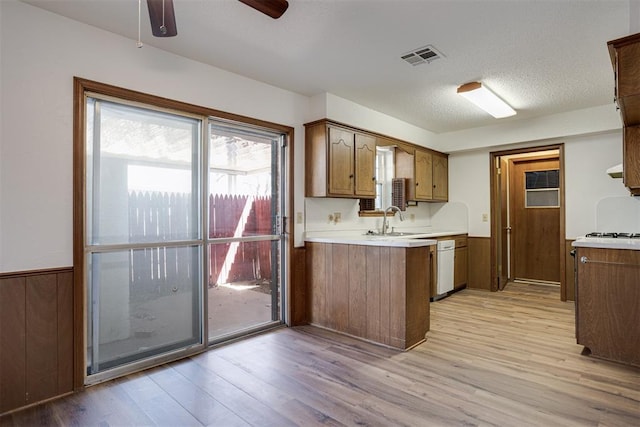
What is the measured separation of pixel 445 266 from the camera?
4.76m

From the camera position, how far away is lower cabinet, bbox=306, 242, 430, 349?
9.72 feet

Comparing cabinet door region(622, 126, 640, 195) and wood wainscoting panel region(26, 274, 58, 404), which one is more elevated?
cabinet door region(622, 126, 640, 195)

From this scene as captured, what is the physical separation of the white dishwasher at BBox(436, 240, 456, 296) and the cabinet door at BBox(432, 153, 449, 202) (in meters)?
0.88

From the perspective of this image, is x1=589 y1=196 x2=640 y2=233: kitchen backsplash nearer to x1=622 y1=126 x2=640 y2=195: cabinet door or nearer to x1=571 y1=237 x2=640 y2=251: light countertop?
x1=622 y1=126 x2=640 y2=195: cabinet door

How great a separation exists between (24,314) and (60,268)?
0.32 meters

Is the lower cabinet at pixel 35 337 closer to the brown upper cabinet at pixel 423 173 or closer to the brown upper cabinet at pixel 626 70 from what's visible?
the brown upper cabinet at pixel 626 70

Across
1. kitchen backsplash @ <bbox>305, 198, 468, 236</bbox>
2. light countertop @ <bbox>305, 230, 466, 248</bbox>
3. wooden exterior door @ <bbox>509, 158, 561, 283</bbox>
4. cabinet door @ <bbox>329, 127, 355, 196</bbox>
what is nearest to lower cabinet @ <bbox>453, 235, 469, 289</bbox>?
light countertop @ <bbox>305, 230, 466, 248</bbox>

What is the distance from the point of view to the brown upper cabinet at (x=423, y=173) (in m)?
4.94

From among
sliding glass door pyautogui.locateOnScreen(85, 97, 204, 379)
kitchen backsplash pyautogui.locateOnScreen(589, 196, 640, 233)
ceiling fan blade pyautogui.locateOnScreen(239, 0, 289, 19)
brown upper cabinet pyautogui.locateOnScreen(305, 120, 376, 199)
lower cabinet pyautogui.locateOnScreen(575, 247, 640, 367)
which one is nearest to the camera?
ceiling fan blade pyautogui.locateOnScreen(239, 0, 289, 19)

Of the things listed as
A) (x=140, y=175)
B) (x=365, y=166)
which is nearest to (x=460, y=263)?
(x=365, y=166)

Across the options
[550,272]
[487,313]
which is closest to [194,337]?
[487,313]

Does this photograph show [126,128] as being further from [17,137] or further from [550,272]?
[550,272]

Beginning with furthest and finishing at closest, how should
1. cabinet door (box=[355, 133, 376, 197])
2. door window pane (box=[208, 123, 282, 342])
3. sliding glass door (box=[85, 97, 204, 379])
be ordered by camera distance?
cabinet door (box=[355, 133, 376, 197])
door window pane (box=[208, 123, 282, 342])
sliding glass door (box=[85, 97, 204, 379])

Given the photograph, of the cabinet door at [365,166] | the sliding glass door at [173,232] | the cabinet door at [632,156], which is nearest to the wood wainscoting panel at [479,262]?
the cabinet door at [365,166]
